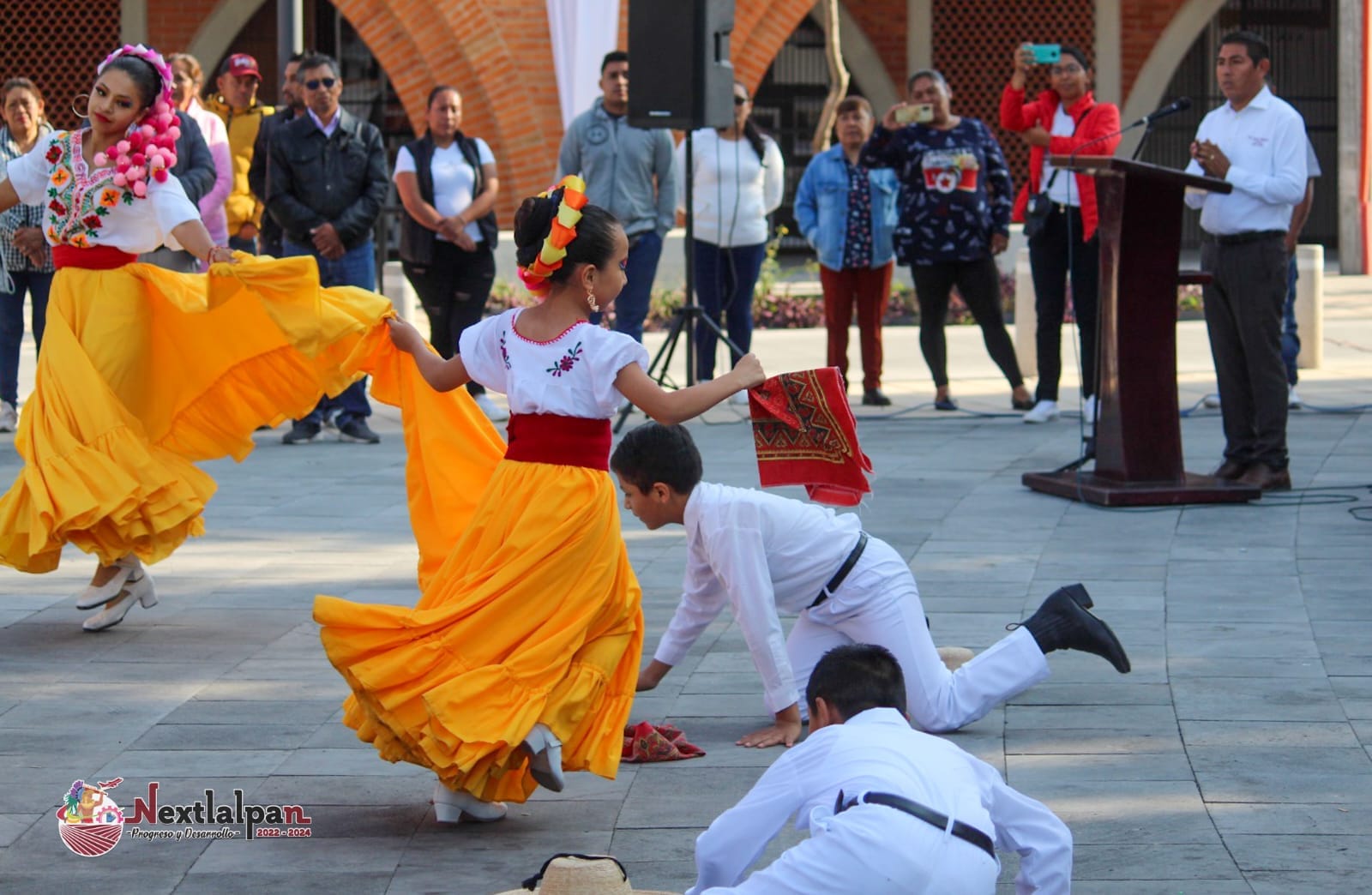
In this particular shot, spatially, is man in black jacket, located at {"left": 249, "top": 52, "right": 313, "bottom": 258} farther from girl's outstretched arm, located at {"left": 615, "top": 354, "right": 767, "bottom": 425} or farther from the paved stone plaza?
girl's outstretched arm, located at {"left": 615, "top": 354, "right": 767, "bottom": 425}

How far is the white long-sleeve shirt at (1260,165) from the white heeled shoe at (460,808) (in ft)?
17.0

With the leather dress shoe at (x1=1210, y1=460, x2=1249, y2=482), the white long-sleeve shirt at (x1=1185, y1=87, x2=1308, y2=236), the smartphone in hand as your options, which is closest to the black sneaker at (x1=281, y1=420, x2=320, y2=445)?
the smartphone in hand

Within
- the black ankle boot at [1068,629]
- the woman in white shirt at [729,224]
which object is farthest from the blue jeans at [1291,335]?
the black ankle boot at [1068,629]

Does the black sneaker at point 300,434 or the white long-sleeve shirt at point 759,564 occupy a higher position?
the white long-sleeve shirt at point 759,564

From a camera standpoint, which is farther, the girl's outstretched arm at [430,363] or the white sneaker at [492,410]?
the white sneaker at [492,410]

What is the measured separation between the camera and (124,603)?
6.67 metres

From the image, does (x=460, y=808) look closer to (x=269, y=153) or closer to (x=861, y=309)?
(x=269, y=153)

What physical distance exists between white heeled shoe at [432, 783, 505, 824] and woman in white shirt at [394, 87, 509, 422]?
6914 mm

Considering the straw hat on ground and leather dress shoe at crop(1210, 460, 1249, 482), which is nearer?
the straw hat on ground

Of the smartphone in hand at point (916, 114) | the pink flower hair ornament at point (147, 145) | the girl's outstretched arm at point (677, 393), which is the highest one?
the smartphone in hand at point (916, 114)

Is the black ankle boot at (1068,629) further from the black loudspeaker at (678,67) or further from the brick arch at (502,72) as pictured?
the brick arch at (502,72)

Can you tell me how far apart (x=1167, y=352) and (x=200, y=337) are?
14.3 feet

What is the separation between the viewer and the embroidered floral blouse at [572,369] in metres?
4.61

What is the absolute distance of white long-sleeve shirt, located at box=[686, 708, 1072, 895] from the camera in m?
3.35
